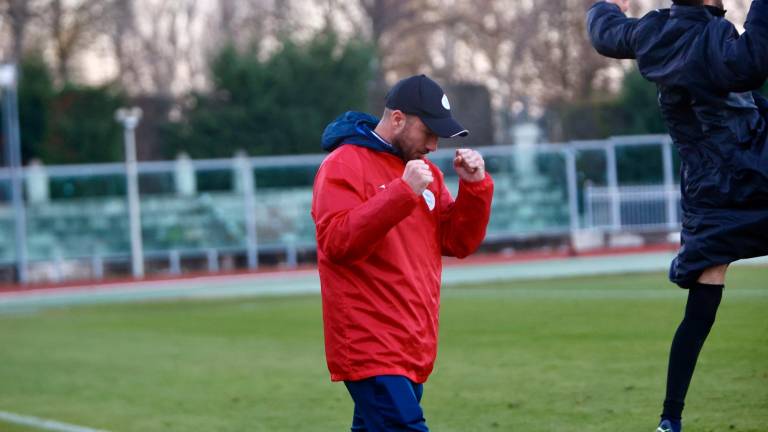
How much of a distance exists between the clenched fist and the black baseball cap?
0.37 feet

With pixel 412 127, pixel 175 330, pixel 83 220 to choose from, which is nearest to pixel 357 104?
pixel 83 220

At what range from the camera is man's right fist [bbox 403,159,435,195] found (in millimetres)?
4777

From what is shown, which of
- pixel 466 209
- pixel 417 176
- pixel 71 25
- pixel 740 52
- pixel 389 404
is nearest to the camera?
pixel 417 176

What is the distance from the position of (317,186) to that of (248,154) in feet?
96.0

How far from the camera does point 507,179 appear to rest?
31.3 metres

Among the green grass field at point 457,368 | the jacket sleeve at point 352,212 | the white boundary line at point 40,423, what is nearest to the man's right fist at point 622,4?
the jacket sleeve at point 352,212

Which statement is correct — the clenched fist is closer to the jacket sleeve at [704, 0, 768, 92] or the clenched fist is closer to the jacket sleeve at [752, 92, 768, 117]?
the jacket sleeve at [704, 0, 768, 92]

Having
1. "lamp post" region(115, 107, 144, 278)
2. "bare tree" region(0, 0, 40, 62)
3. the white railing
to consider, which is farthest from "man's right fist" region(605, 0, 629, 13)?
"bare tree" region(0, 0, 40, 62)

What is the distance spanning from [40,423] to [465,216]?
4.44 m

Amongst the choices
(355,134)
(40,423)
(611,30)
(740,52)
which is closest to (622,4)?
(611,30)

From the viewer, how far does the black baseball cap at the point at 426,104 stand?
5.02m

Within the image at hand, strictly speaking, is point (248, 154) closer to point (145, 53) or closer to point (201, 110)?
point (201, 110)

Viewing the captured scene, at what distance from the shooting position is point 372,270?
16.4 ft

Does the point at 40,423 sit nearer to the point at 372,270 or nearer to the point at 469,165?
the point at 372,270
